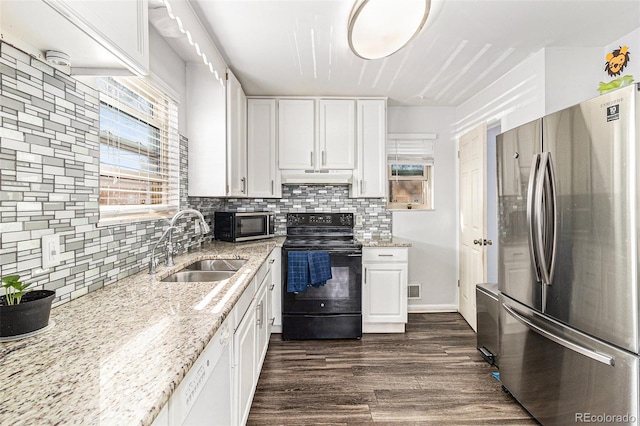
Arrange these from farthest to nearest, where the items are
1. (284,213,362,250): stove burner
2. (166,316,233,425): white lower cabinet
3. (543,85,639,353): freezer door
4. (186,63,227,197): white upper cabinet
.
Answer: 1. (284,213,362,250): stove burner
2. (186,63,227,197): white upper cabinet
3. (543,85,639,353): freezer door
4. (166,316,233,425): white lower cabinet

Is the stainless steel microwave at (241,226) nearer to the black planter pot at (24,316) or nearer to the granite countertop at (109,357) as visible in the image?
the granite countertop at (109,357)

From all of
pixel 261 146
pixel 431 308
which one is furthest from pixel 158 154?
pixel 431 308

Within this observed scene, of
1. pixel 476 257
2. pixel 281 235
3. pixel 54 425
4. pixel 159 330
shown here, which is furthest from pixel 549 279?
pixel 281 235

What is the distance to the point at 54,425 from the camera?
0.59 metres

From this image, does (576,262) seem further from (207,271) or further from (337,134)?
(337,134)

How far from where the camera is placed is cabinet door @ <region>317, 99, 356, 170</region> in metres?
3.41

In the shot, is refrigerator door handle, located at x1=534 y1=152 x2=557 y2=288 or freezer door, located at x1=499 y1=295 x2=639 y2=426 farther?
refrigerator door handle, located at x1=534 y1=152 x2=557 y2=288

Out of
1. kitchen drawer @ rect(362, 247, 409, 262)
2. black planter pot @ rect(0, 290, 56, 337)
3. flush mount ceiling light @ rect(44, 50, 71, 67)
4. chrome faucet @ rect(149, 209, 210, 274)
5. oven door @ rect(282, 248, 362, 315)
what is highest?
flush mount ceiling light @ rect(44, 50, 71, 67)

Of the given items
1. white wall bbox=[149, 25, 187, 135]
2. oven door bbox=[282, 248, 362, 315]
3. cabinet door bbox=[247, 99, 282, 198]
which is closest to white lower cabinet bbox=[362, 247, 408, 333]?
oven door bbox=[282, 248, 362, 315]

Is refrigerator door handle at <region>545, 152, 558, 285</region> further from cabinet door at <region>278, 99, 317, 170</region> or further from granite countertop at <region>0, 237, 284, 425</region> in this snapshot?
cabinet door at <region>278, 99, 317, 170</region>

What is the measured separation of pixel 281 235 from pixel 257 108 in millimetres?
1401

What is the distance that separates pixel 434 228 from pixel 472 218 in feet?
1.72

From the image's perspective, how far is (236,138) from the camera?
2.89 metres

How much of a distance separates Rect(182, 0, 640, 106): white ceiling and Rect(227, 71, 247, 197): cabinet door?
169 millimetres
